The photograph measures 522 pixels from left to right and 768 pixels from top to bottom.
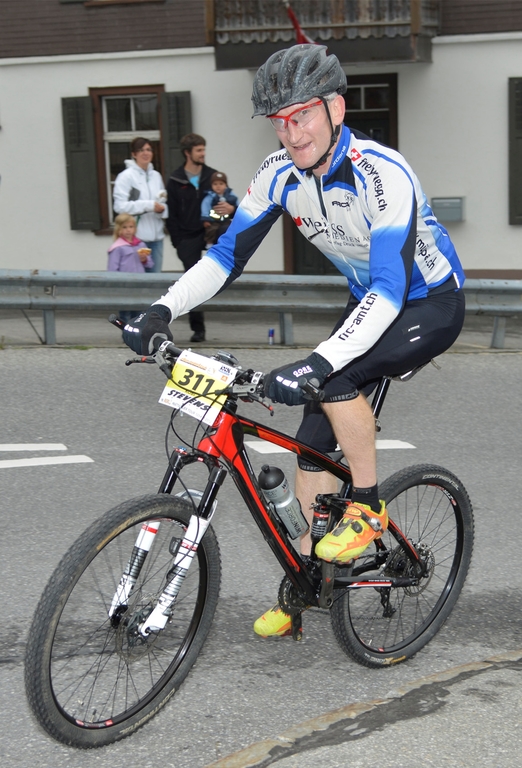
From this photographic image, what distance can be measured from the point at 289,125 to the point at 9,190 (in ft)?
51.4

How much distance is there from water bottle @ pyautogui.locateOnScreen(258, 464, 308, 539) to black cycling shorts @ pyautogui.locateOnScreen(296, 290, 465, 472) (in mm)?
251

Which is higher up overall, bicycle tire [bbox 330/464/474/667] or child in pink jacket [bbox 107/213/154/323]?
child in pink jacket [bbox 107/213/154/323]

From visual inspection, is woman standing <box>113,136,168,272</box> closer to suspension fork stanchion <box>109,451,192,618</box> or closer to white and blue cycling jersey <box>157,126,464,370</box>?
white and blue cycling jersey <box>157,126,464,370</box>

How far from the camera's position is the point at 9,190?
1838 centimetres

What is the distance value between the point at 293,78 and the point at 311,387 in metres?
1.03

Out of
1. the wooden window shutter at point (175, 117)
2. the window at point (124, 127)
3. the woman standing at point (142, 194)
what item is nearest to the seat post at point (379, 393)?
the woman standing at point (142, 194)

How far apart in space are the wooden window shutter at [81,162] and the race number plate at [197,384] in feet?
49.6

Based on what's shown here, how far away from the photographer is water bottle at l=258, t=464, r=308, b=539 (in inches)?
139

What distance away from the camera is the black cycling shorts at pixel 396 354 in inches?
138

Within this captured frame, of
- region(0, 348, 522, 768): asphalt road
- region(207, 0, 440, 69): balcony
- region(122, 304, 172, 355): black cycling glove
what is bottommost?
region(0, 348, 522, 768): asphalt road

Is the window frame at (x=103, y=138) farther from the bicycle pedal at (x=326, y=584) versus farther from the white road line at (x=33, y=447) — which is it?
the bicycle pedal at (x=326, y=584)

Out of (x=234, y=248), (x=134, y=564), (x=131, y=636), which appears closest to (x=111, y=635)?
(x=131, y=636)

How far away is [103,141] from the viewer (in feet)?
59.1

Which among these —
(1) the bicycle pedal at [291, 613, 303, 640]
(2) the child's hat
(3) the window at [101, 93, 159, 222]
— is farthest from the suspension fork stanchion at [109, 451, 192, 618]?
(3) the window at [101, 93, 159, 222]
